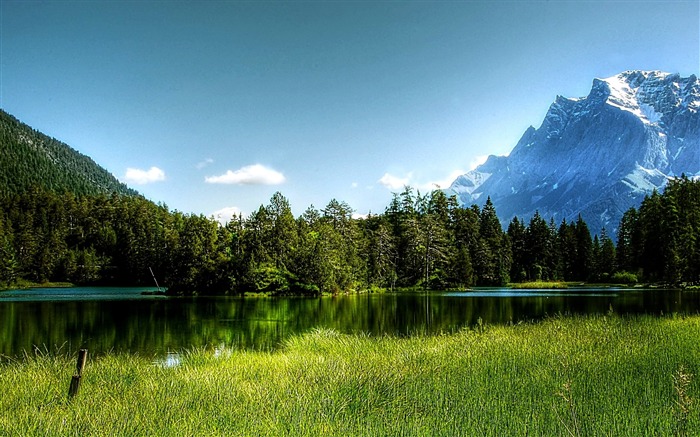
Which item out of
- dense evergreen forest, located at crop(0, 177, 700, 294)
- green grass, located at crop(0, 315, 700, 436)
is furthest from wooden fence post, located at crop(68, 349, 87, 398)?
dense evergreen forest, located at crop(0, 177, 700, 294)

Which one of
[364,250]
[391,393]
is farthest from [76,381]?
[364,250]

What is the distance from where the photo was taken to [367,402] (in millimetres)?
9242

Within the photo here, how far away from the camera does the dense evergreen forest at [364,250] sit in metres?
68.8

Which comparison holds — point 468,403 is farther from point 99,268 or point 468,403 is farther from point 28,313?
point 99,268

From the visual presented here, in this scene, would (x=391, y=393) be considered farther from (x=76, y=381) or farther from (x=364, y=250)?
(x=364, y=250)

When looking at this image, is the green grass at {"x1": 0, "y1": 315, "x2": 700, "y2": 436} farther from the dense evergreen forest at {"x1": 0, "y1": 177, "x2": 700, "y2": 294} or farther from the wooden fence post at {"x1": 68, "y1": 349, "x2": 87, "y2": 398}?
the dense evergreen forest at {"x1": 0, "y1": 177, "x2": 700, "y2": 294}

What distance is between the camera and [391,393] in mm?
9633

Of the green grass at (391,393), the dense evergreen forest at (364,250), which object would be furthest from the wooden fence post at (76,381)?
A: the dense evergreen forest at (364,250)

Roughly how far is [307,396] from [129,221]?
389 ft

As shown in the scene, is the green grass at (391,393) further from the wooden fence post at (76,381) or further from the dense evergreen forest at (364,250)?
the dense evergreen forest at (364,250)

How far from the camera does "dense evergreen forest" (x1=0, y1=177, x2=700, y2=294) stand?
68750 mm

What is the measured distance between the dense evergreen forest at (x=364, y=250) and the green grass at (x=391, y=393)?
52925 mm

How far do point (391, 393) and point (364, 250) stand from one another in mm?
67835

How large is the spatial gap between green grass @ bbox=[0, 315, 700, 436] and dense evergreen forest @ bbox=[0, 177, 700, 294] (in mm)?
52925
